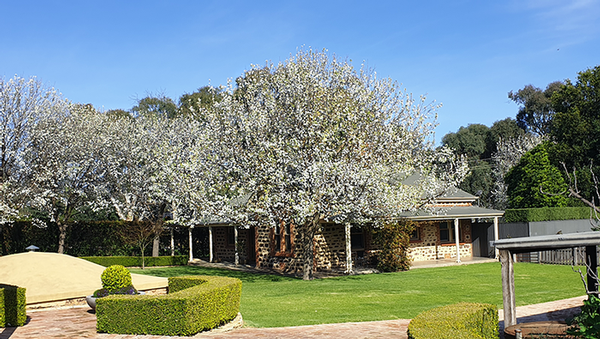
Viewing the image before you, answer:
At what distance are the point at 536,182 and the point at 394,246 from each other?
15.0 m

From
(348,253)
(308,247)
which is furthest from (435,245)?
(308,247)

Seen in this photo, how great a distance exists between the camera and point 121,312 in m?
10.9

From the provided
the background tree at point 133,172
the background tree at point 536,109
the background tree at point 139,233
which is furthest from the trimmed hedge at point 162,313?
the background tree at point 536,109

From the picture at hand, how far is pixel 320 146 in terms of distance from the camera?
67.4ft

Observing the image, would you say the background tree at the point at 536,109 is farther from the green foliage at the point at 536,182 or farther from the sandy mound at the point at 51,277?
the sandy mound at the point at 51,277

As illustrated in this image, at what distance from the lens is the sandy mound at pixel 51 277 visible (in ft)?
49.1

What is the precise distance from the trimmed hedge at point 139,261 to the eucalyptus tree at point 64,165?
3301 millimetres

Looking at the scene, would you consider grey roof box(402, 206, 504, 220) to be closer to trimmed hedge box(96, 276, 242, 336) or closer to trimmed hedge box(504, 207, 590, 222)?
trimmed hedge box(504, 207, 590, 222)

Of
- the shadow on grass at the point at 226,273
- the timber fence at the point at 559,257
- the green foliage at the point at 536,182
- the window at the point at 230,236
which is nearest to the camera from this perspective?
the shadow on grass at the point at 226,273

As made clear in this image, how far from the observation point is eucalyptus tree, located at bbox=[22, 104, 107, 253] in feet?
94.7

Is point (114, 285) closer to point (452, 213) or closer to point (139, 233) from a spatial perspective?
point (139, 233)

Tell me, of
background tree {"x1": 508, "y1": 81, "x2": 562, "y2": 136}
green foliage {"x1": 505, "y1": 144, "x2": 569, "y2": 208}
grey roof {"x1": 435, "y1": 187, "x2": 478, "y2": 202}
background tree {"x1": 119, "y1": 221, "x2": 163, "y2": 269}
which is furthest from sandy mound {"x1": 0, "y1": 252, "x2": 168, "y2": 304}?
background tree {"x1": 508, "y1": 81, "x2": 562, "y2": 136}

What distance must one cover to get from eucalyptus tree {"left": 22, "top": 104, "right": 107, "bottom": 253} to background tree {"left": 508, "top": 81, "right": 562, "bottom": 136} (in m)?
49.0

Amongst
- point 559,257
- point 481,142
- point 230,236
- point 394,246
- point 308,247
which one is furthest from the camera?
point 481,142
